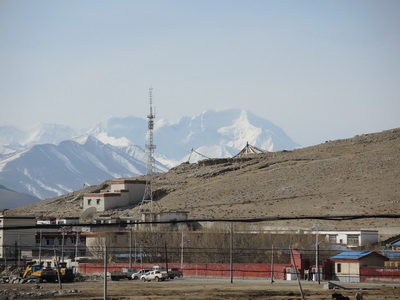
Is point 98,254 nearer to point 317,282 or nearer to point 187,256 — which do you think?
point 187,256

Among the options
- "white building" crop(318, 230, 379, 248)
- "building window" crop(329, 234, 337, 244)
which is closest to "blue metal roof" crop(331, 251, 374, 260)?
"white building" crop(318, 230, 379, 248)

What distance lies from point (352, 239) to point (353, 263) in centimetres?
1922

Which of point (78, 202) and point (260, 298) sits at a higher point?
point (78, 202)

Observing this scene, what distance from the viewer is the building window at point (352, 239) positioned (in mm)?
91731

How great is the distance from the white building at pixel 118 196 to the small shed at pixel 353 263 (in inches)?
2501

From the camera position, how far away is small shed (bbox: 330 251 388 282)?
73.1m

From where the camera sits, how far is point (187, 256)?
307 feet

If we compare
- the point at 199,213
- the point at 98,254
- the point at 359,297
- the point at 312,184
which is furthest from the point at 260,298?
the point at 312,184

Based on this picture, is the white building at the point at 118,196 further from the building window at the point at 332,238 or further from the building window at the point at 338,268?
the building window at the point at 338,268

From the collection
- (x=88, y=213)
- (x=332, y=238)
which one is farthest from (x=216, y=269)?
(x=88, y=213)

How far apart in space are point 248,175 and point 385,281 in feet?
270

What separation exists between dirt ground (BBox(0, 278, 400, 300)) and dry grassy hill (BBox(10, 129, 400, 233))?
121ft

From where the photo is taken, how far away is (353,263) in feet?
242

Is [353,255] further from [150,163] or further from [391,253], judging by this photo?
[150,163]
